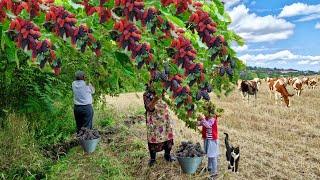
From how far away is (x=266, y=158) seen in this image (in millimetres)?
12750

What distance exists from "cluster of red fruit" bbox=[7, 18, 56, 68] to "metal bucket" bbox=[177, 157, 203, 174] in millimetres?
6636

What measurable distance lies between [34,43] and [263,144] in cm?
1221

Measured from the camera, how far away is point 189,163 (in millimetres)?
9945

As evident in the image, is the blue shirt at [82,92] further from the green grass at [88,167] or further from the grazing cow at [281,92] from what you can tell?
the grazing cow at [281,92]

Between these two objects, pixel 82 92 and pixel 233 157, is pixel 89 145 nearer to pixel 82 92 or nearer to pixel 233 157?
pixel 82 92

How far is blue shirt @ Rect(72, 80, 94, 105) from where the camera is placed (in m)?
12.0

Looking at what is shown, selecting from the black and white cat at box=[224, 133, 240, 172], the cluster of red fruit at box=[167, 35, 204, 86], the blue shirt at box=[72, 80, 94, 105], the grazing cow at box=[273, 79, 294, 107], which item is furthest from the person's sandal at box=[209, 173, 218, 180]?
the grazing cow at box=[273, 79, 294, 107]

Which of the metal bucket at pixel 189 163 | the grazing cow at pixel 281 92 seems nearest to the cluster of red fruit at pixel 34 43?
the metal bucket at pixel 189 163

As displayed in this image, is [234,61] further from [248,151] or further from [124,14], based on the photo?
[248,151]

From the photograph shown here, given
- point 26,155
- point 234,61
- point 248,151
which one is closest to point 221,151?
point 248,151

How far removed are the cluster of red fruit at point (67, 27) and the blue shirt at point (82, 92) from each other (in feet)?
26.9

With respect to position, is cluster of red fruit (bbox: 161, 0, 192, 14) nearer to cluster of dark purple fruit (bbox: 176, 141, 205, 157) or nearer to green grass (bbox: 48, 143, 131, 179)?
cluster of dark purple fruit (bbox: 176, 141, 205, 157)

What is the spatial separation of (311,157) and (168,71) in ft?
35.9

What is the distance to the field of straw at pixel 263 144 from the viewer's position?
10.8 meters
